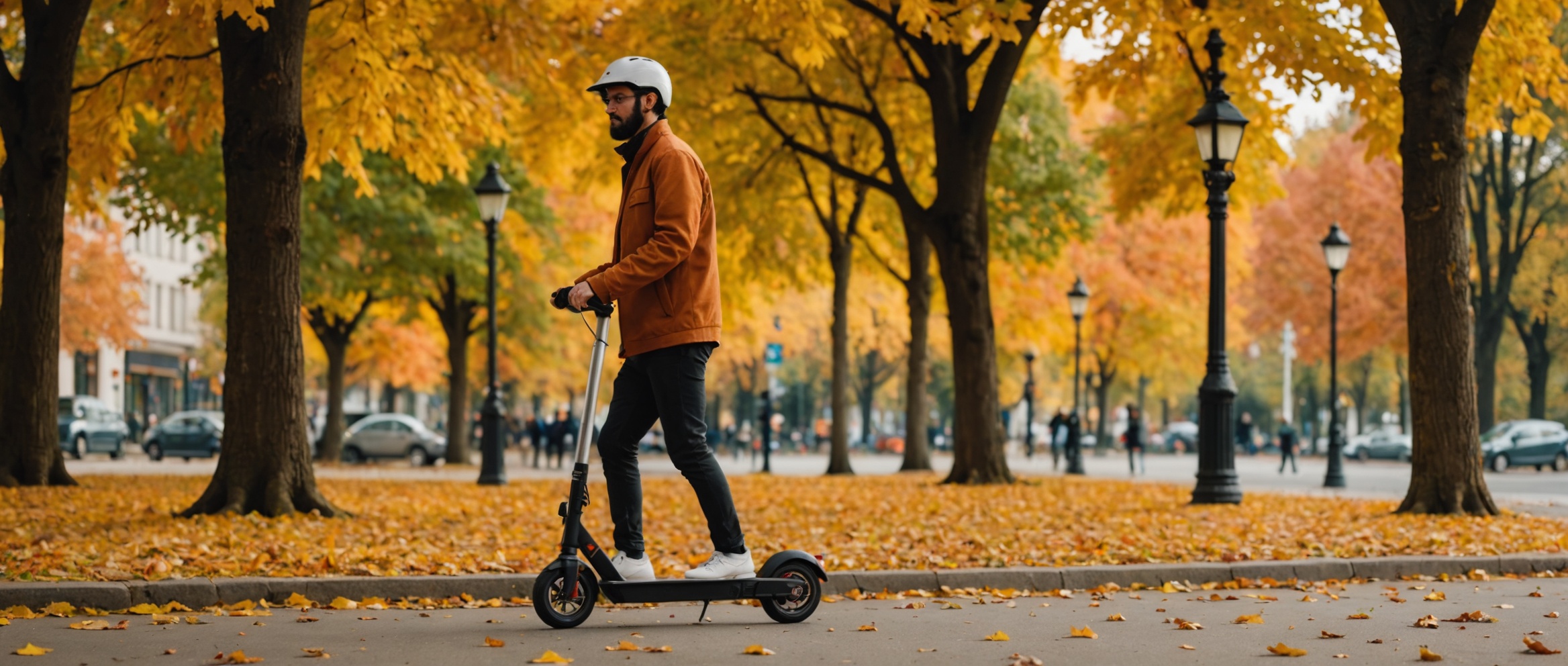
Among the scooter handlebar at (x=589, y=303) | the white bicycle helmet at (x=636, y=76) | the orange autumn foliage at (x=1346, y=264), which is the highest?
the orange autumn foliage at (x=1346, y=264)

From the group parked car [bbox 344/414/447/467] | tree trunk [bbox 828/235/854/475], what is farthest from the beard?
parked car [bbox 344/414/447/467]

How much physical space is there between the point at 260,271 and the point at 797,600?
22.3 feet

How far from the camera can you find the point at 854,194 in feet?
92.4

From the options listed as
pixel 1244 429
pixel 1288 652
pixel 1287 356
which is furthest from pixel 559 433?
pixel 1287 356

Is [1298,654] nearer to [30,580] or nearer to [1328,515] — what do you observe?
[30,580]

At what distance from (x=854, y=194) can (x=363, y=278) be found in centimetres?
872

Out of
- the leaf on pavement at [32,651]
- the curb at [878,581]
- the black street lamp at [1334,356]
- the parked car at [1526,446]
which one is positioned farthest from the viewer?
the parked car at [1526,446]

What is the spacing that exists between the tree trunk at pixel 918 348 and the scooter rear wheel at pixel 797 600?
60.2 ft

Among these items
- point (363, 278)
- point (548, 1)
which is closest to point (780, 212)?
point (363, 278)

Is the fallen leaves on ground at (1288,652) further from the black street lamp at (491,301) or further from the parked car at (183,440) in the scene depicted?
the parked car at (183,440)

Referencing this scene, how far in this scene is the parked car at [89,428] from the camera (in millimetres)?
40156

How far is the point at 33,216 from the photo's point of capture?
16016 mm

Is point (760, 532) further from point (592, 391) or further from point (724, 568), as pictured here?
point (592, 391)

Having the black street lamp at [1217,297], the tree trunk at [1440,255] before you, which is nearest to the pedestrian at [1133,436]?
the black street lamp at [1217,297]
